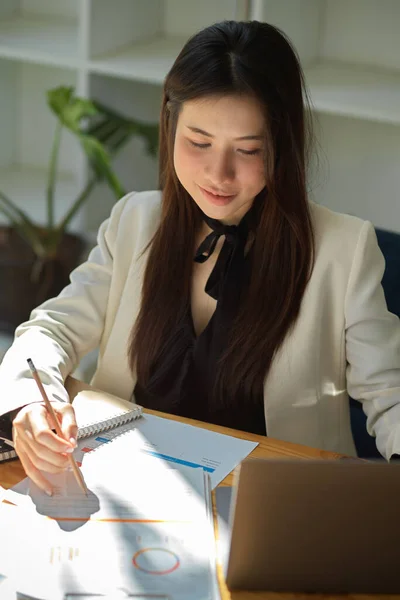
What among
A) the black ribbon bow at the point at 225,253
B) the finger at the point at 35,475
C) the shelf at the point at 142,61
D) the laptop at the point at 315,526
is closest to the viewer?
the laptop at the point at 315,526

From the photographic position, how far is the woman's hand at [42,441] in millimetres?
1251

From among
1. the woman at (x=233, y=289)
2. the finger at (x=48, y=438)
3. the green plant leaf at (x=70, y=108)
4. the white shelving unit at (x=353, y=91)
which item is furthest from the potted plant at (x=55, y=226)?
the finger at (x=48, y=438)

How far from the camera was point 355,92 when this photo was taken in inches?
100

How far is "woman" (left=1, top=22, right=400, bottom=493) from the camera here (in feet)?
4.90

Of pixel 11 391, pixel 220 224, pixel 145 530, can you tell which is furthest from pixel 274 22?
pixel 145 530

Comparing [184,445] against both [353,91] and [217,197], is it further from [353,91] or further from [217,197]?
[353,91]

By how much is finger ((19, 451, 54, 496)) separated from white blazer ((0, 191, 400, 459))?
19 cm

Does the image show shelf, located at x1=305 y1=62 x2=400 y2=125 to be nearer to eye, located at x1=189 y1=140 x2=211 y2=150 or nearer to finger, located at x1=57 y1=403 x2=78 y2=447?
eye, located at x1=189 y1=140 x2=211 y2=150

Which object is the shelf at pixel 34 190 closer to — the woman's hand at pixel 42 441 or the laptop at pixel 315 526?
the woman's hand at pixel 42 441

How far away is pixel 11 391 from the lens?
4.71 feet

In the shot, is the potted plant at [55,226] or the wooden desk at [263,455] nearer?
the wooden desk at [263,455]

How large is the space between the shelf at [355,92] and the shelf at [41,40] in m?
0.83

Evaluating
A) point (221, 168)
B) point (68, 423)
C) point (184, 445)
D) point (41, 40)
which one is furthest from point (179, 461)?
point (41, 40)

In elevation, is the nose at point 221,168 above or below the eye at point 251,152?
below
